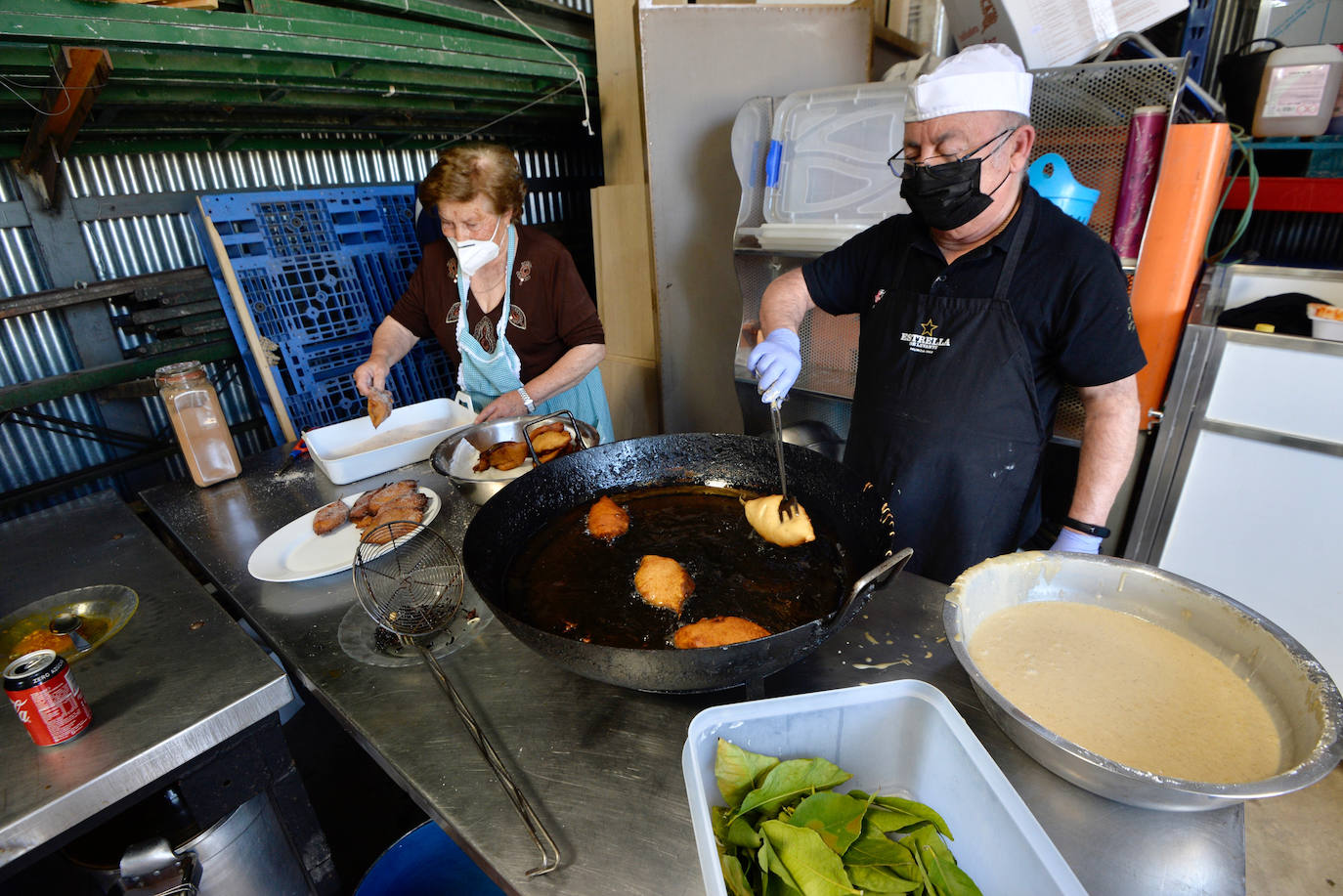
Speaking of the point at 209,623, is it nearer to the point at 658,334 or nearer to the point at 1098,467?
the point at 1098,467

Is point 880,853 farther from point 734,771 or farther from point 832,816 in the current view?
point 734,771

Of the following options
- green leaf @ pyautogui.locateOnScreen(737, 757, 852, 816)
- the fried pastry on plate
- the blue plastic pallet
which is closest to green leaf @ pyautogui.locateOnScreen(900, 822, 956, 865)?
green leaf @ pyautogui.locateOnScreen(737, 757, 852, 816)

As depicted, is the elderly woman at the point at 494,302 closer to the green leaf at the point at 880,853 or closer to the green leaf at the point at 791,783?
the green leaf at the point at 791,783

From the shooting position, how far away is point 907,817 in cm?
95

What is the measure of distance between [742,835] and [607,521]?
88cm

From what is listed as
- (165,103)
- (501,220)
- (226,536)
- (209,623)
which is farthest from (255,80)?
(209,623)

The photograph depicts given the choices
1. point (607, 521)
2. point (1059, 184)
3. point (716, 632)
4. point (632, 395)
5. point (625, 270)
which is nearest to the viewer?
point (716, 632)

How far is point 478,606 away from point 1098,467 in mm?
1859

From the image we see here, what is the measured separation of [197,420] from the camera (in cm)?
239

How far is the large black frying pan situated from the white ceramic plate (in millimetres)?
516

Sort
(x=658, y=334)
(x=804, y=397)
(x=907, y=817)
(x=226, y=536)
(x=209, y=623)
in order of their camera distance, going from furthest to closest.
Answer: (x=658, y=334) < (x=804, y=397) < (x=226, y=536) < (x=209, y=623) < (x=907, y=817)

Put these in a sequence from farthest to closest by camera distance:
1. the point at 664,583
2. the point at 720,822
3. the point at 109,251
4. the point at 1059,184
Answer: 1. the point at 109,251
2. the point at 1059,184
3. the point at 664,583
4. the point at 720,822

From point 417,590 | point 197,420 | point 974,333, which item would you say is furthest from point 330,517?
point 974,333

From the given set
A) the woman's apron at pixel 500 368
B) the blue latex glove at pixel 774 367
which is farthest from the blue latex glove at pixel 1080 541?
the woman's apron at pixel 500 368
